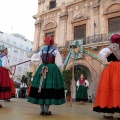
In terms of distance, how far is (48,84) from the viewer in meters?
3.42

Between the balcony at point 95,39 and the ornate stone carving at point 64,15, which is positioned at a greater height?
the ornate stone carving at point 64,15

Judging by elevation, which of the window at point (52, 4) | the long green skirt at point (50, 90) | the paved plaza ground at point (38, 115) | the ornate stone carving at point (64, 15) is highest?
the window at point (52, 4)

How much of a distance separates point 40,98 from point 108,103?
4.03 feet

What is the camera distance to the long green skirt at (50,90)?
11.0ft

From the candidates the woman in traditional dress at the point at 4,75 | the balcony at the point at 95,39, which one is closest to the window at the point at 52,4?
the balcony at the point at 95,39

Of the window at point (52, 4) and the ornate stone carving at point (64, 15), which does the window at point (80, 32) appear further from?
the window at point (52, 4)

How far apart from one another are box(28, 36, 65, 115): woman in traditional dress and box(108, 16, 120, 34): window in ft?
32.8

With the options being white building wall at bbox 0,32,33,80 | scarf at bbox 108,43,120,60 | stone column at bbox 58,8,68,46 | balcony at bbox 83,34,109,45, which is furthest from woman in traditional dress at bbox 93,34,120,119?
white building wall at bbox 0,32,33,80

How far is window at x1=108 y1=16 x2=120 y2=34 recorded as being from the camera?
12695 millimetres

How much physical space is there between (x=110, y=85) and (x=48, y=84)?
1.14 m

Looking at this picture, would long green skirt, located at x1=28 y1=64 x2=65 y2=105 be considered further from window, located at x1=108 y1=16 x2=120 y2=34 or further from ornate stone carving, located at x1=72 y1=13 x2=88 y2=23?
ornate stone carving, located at x1=72 y1=13 x2=88 y2=23

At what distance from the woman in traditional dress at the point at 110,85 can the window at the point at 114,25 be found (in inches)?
383

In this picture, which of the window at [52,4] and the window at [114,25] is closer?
the window at [114,25]

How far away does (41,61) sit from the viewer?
154 inches
